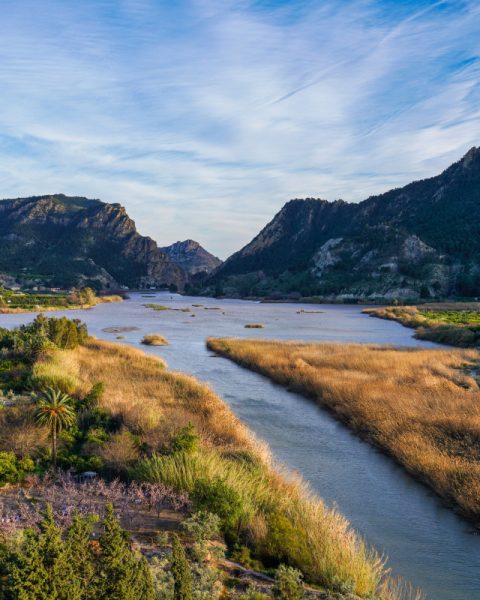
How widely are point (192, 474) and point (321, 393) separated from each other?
20458 mm

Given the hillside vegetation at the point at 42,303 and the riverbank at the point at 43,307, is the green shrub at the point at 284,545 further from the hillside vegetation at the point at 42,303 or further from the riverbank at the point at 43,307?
the hillside vegetation at the point at 42,303

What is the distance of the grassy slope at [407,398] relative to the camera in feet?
66.9

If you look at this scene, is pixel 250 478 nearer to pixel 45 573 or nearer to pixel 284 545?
pixel 284 545

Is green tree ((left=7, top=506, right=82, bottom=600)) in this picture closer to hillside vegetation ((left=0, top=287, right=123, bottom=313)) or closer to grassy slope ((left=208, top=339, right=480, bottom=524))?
grassy slope ((left=208, top=339, right=480, bottom=524))

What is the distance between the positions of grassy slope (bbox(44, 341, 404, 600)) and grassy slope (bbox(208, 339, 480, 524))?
598 cm

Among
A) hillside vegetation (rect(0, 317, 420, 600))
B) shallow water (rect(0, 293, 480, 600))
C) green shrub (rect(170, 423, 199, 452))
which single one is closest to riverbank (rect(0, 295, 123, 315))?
shallow water (rect(0, 293, 480, 600))

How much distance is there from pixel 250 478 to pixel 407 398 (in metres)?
16.8

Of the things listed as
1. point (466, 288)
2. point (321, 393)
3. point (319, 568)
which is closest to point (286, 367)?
point (321, 393)

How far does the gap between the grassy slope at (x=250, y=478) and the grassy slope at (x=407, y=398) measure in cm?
598

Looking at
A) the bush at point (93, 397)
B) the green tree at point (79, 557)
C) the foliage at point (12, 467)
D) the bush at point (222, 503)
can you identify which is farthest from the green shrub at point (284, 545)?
the bush at point (93, 397)

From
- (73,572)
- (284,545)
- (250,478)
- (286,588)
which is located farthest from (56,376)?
(286,588)

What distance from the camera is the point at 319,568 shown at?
1254cm

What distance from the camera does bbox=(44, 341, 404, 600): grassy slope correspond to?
→ 12.7m

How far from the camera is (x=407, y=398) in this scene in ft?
100.0
